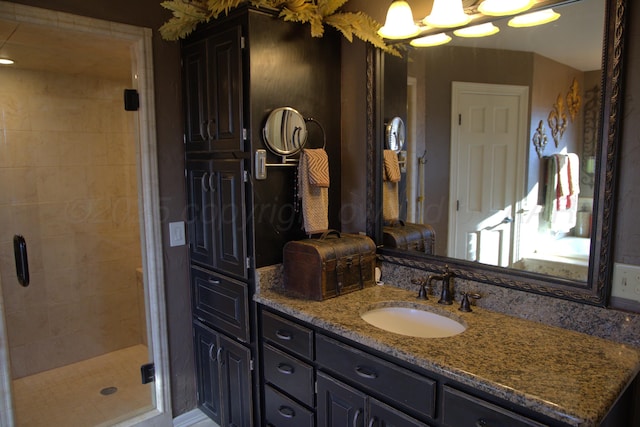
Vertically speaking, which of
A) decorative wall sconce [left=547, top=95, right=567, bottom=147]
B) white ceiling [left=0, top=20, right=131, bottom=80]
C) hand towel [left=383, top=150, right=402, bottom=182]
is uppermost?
white ceiling [left=0, top=20, right=131, bottom=80]

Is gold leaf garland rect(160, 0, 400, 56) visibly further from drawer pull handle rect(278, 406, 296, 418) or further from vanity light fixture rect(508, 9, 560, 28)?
drawer pull handle rect(278, 406, 296, 418)

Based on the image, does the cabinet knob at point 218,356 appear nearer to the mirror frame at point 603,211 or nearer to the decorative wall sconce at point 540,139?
the mirror frame at point 603,211

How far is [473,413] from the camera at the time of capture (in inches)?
49.8

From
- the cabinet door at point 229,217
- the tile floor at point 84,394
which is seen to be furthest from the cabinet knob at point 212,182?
the tile floor at point 84,394

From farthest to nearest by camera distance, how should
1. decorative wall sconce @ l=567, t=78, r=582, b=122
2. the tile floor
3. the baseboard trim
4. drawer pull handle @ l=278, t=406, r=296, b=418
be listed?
the tile floor, the baseboard trim, drawer pull handle @ l=278, t=406, r=296, b=418, decorative wall sconce @ l=567, t=78, r=582, b=122

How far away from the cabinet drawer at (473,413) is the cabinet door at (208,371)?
136 centimetres

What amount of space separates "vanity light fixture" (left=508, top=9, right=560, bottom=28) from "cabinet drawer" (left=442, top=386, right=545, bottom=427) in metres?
1.33

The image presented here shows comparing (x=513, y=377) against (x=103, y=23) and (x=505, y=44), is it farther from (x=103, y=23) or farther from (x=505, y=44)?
(x=103, y=23)

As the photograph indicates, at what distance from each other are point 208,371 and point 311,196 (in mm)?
1163

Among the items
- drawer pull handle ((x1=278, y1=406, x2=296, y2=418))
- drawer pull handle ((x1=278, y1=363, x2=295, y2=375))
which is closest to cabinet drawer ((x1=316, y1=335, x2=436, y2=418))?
drawer pull handle ((x1=278, y1=363, x2=295, y2=375))

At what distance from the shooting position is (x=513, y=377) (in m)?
1.23

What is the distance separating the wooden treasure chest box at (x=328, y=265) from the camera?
193 cm

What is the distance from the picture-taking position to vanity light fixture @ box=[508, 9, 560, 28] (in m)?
1.57

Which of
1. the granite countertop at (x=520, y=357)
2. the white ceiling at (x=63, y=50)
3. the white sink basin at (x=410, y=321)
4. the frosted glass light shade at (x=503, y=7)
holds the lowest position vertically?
the white sink basin at (x=410, y=321)
